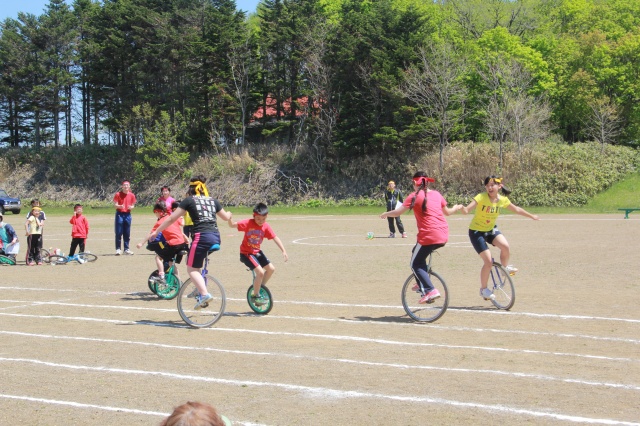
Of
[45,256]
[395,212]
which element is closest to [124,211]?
[45,256]

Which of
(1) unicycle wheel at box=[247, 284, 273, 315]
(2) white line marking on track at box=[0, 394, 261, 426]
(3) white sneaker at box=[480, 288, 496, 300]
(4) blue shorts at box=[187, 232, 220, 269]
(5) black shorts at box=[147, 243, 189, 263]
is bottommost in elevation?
(2) white line marking on track at box=[0, 394, 261, 426]

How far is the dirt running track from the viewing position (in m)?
6.47

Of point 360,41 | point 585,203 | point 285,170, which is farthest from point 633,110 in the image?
point 285,170

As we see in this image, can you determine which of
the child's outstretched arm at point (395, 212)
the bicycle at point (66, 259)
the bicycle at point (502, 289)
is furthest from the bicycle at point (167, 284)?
the bicycle at point (66, 259)

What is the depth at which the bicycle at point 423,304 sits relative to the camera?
34.6 feet

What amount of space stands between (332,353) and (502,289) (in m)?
3.99

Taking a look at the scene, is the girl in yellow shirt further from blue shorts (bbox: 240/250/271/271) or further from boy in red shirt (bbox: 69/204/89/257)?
boy in red shirt (bbox: 69/204/89/257)

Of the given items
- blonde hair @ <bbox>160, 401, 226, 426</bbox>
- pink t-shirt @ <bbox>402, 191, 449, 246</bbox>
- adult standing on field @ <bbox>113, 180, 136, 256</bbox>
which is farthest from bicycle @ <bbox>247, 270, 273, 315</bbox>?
adult standing on field @ <bbox>113, 180, 136, 256</bbox>

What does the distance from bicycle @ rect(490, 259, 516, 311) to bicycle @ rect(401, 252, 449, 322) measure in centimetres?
135

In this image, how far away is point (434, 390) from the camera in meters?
6.95

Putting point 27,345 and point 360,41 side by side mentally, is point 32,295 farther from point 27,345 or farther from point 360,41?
point 360,41

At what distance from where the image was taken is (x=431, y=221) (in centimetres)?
1082

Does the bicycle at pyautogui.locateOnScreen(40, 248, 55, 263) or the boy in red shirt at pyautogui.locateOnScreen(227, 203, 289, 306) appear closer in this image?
the boy in red shirt at pyautogui.locateOnScreen(227, 203, 289, 306)

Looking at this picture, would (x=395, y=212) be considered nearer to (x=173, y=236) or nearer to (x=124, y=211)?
(x=173, y=236)
